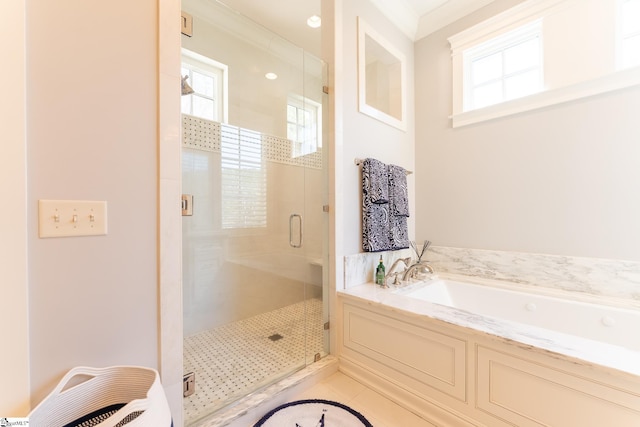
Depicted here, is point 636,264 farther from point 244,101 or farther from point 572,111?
point 244,101

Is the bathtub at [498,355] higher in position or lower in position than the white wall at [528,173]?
lower

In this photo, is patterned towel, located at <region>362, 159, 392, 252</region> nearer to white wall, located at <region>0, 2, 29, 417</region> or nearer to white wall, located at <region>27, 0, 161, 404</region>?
white wall, located at <region>27, 0, 161, 404</region>

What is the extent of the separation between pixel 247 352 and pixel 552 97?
3023mm

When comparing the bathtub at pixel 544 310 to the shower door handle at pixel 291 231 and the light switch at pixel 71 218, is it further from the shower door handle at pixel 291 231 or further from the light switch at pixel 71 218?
the light switch at pixel 71 218

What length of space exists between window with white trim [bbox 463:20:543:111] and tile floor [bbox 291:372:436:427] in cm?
246

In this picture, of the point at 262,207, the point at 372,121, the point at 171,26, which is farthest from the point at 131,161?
the point at 372,121

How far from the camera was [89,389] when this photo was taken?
874 millimetres

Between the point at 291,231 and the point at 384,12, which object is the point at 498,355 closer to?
the point at 291,231

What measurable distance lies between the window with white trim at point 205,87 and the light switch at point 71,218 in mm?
914

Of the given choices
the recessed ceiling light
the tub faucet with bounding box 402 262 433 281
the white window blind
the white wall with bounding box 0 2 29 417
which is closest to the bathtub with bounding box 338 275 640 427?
the tub faucet with bounding box 402 262 433 281

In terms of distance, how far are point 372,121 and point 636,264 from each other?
80.3 inches

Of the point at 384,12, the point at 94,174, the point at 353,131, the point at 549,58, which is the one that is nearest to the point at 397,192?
the point at 353,131

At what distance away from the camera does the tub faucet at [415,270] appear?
7.07 feet

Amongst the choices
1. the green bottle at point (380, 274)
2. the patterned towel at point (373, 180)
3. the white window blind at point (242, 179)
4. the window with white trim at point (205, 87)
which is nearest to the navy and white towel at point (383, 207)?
the patterned towel at point (373, 180)
